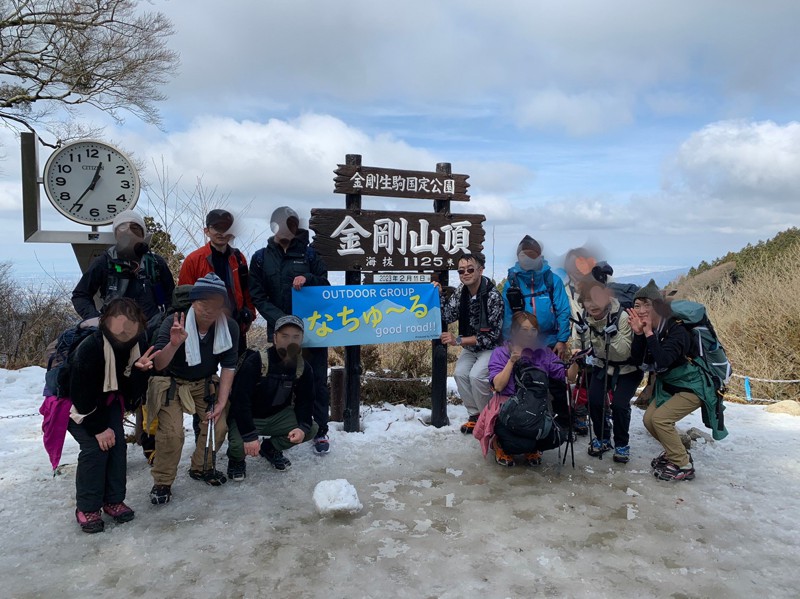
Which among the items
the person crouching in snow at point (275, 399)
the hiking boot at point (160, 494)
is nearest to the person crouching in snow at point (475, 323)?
the person crouching in snow at point (275, 399)

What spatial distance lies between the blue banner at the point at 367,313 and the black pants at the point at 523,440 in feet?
4.61

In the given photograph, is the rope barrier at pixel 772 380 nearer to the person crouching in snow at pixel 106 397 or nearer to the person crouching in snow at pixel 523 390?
the person crouching in snow at pixel 523 390

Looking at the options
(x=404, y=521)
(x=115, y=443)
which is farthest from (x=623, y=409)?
(x=115, y=443)

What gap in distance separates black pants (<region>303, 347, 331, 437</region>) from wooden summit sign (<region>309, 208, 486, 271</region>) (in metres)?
0.82

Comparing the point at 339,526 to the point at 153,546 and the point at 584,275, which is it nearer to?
the point at 153,546

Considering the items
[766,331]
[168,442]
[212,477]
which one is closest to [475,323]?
[212,477]

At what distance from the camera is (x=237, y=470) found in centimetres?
425

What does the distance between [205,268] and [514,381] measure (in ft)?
8.73

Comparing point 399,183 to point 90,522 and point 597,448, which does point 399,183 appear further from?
point 90,522

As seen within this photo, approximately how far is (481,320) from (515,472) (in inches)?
54.7

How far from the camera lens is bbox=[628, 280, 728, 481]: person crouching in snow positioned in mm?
4234

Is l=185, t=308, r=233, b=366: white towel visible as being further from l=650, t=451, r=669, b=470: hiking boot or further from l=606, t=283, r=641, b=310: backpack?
l=650, t=451, r=669, b=470: hiking boot

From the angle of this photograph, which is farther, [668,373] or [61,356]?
[668,373]

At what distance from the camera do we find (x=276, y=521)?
3602mm
